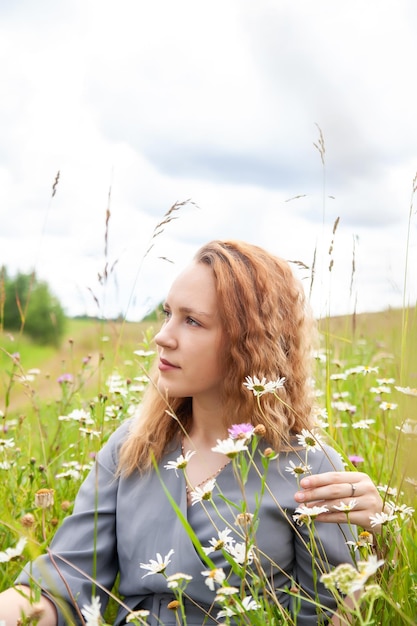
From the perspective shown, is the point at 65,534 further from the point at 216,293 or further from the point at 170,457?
the point at 216,293

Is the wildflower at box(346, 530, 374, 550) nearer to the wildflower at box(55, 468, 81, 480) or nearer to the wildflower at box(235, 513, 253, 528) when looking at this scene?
the wildflower at box(235, 513, 253, 528)

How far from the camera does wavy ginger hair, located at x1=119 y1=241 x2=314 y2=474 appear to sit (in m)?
1.81

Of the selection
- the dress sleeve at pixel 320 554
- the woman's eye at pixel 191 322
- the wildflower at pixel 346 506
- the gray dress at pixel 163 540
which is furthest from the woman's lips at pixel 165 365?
the wildflower at pixel 346 506

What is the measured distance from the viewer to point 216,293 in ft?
5.95

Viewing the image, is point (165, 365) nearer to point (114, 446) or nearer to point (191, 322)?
point (191, 322)

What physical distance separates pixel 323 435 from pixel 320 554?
0.61 metres

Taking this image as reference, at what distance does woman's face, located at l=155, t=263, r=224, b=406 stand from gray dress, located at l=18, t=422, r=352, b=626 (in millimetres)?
248

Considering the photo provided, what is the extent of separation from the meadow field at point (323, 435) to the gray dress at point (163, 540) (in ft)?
0.28

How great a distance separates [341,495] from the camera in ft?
4.62

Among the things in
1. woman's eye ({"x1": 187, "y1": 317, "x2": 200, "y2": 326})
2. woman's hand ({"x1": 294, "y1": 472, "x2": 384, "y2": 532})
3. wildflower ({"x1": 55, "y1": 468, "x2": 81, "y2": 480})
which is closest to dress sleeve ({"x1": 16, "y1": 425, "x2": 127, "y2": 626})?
wildflower ({"x1": 55, "y1": 468, "x2": 81, "y2": 480})

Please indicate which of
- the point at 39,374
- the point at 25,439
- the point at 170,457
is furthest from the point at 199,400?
the point at 39,374

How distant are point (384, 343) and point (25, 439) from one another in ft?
8.07

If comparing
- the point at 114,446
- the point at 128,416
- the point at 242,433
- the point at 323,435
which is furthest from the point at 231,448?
the point at 128,416

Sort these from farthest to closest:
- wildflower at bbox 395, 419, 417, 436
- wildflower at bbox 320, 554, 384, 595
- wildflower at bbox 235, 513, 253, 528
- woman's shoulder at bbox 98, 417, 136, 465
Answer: woman's shoulder at bbox 98, 417, 136, 465
wildflower at bbox 235, 513, 253, 528
wildflower at bbox 395, 419, 417, 436
wildflower at bbox 320, 554, 384, 595
